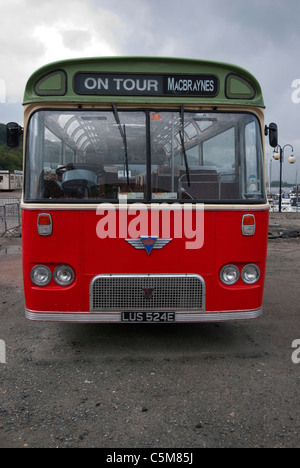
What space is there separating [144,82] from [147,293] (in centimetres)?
220

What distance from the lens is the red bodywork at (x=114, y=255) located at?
4445 millimetres

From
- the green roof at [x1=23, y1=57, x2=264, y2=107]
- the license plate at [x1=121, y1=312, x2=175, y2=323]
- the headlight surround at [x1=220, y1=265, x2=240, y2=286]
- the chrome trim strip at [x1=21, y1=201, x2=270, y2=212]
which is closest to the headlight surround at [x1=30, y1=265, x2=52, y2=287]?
the chrome trim strip at [x1=21, y1=201, x2=270, y2=212]

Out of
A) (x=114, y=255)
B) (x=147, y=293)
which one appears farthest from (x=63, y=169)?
(x=147, y=293)

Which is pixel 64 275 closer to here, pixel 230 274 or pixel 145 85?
pixel 230 274

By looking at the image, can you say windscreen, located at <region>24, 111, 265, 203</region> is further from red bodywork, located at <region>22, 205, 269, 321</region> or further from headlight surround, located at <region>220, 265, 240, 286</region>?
headlight surround, located at <region>220, 265, 240, 286</region>

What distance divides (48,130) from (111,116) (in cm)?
67

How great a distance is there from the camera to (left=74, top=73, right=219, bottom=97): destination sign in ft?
14.8

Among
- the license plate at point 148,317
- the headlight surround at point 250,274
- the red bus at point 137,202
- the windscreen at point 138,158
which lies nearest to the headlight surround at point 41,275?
the red bus at point 137,202

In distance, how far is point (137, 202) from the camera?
14.7ft

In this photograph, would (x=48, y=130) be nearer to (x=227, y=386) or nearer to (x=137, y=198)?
(x=137, y=198)

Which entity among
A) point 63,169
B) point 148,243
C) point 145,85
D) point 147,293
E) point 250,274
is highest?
point 145,85

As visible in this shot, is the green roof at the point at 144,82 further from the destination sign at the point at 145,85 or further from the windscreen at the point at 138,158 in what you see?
the windscreen at the point at 138,158

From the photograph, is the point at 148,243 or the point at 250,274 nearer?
the point at 148,243

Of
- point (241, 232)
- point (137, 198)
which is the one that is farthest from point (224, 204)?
point (137, 198)
